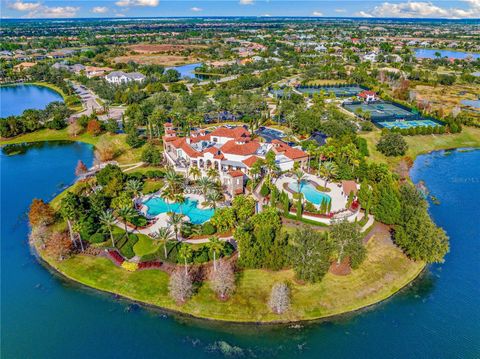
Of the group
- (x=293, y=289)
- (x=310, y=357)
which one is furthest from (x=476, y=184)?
(x=310, y=357)

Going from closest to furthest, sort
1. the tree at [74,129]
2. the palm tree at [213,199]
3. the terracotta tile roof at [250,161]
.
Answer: the palm tree at [213,199] → the terracotta tile roof at [250,161] → the tree at [74,129]

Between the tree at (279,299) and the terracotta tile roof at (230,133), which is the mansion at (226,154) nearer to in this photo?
the terracotta tile roof at (230,133)

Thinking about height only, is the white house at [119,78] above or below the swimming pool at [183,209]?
above

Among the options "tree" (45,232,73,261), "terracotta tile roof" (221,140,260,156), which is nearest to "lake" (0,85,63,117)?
"terracotta tile roof" (221,140,260,156)

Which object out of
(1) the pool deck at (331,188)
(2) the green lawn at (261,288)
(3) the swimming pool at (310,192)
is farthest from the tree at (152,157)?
(2) the green lawn at (261,288)

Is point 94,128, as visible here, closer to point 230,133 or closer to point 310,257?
point 230,133

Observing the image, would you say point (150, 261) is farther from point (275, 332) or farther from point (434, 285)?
point (434, 285)
